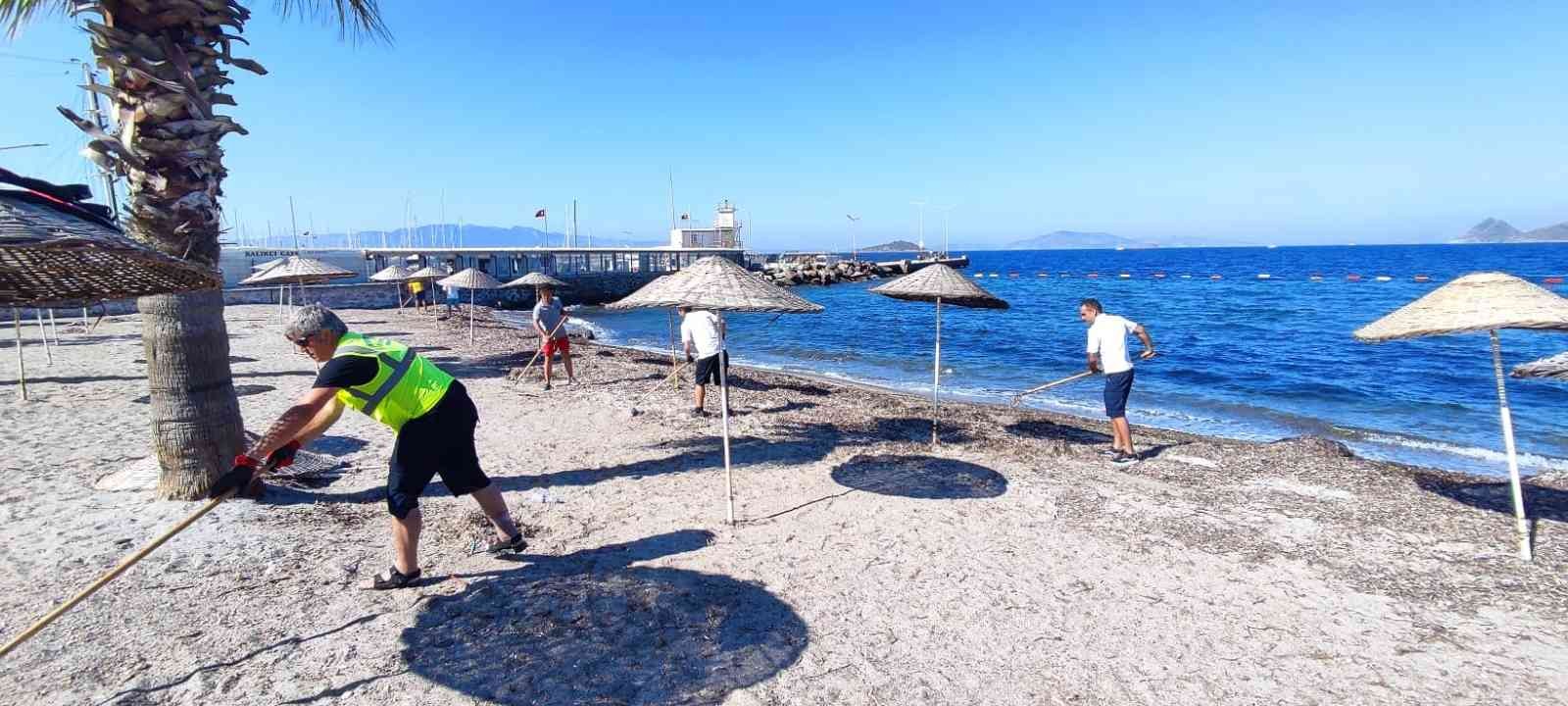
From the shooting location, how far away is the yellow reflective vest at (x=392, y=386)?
376 cm

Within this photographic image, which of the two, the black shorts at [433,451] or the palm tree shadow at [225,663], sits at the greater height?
the black shorts at [433,451]

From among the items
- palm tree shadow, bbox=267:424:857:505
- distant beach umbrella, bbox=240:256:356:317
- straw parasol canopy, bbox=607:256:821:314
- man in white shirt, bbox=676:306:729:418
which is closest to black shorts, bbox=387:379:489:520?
straw parasol canopy, bbox=607:256:821:314

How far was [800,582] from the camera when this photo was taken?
4.67m

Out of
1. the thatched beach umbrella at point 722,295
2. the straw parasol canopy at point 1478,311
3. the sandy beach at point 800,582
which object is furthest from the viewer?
the thatched beach umbrella at point 722,295

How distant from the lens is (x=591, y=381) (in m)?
12.5

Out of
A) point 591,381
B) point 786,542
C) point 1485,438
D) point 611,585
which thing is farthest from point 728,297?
point 1485,438

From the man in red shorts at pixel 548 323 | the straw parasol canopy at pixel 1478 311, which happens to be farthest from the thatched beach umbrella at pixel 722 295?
the man in red shorts at pixel 548 323

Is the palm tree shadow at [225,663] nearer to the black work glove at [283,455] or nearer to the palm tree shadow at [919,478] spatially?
the black work glove at [283,455]

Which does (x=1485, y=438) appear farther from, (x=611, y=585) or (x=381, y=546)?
(x=381, y=546)

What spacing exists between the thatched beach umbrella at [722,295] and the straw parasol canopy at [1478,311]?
4.29 m

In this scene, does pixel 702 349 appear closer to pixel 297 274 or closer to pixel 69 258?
pixel 69 258

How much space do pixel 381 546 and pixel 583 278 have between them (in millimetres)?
39623

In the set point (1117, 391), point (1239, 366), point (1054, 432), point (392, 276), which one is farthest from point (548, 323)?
point (1239, 366)

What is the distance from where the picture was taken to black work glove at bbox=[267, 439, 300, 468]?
3.70m
